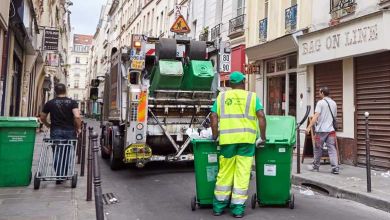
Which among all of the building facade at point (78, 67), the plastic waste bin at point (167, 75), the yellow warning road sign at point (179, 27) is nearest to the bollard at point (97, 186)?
the plastic waste bin at point (167, 75)

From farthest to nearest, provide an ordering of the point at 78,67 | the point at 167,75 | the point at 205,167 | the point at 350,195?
the point at 78,67, the point at 167,75, the point at 350,195, the point at 205,167

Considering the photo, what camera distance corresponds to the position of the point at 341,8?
35.6ft

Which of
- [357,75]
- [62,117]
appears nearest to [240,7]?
[357,75]

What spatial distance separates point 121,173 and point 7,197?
3133mm

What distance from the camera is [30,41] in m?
16.6

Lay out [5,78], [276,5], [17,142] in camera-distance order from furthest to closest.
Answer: [276,5], [5,78], [17,142]

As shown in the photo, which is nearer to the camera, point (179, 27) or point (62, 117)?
point (62, 117)

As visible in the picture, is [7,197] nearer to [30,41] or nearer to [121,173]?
[121,173]

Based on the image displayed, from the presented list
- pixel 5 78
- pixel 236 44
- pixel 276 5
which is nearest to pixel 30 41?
pixel 5 78

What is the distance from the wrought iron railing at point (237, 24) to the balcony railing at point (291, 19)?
118 inches

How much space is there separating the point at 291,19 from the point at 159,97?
6781 millimetres

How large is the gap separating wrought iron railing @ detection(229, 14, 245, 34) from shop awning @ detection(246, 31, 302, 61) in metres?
1.98

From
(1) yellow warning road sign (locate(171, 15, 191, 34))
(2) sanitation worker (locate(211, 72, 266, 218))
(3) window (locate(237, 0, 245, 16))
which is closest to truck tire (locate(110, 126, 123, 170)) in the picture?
(2) sanitation worker (locate(211, 72, 266, 218))

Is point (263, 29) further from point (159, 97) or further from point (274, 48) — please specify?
point (159, 97)
